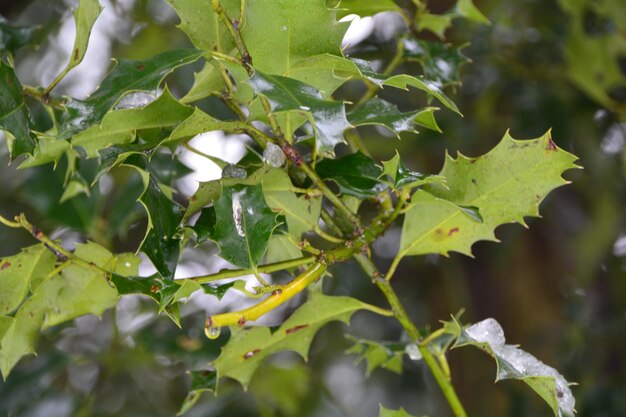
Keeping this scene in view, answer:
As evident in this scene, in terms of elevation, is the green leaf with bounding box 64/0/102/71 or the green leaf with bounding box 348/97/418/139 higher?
the green leaf with bounding box 64/0/102/71

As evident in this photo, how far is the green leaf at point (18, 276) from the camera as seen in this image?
66 cm

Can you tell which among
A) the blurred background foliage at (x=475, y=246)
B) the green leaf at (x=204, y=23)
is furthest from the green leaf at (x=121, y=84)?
the blurred background foliage at (x=475, y=246)

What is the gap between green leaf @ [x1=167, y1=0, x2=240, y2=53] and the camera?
581 mm

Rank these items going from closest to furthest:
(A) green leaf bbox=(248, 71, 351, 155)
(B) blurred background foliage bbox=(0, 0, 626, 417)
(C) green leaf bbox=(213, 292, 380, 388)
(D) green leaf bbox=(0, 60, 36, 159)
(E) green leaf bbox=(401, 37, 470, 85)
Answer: (A) green leaf bbox=(248, 71, 351, 155) < (D) green leaf bbox=(0, 60, 36, 159) < (C) green leaf bbox=(213, 292, 380, 388) < (E) green leaf bbox=(401, 37, 470, 85) < (B) blurred background foliage bbox=(0, 0, 626, 417)

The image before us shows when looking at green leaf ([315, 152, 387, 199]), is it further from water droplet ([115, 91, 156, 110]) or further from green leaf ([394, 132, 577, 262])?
water droplet ([115, 91, 156, 110])

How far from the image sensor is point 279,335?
73 cm

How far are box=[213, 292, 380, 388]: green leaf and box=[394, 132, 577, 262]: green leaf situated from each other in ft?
0.40

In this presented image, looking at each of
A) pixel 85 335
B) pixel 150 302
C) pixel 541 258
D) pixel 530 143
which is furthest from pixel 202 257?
pixel 530 143

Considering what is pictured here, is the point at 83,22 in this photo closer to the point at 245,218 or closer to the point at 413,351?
the point at 245,218

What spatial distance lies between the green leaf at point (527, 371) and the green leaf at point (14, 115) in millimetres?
372

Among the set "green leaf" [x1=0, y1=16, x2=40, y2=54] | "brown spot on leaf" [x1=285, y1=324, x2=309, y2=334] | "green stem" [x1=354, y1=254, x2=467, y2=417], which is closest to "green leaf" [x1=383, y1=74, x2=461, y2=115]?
"green stem" [x1=354, y1=254, x2=467, y2=417]

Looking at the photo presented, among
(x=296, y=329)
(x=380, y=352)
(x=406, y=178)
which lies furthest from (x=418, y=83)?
(x=380, y=352)

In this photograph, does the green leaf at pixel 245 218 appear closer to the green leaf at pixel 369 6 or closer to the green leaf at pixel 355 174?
the green leaf at pixel 355 174

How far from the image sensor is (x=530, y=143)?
2.14ft
